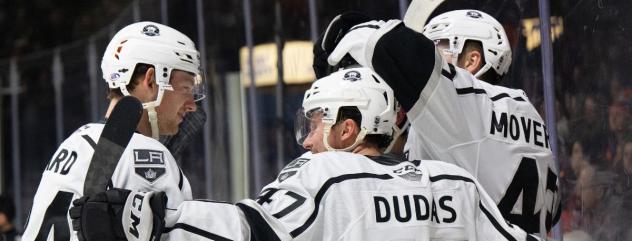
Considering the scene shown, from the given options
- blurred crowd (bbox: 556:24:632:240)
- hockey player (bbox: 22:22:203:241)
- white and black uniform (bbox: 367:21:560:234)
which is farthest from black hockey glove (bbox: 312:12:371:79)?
blurred crowd (bbox: 556:24:632:240)

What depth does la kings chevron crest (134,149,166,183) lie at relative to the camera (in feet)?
10.9

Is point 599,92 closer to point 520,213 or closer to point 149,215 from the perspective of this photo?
point 520,213

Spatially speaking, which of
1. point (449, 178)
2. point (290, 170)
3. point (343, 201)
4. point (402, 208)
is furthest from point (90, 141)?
point (449, 178)

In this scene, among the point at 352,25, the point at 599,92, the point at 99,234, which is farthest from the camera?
the point at 599,92

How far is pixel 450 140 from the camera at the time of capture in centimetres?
366

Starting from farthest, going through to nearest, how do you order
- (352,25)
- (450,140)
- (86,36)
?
(86,36), (352,25), (450,140)

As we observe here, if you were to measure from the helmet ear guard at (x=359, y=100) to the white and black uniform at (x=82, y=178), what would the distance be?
37 cm

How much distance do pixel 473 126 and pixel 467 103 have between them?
0.21ft

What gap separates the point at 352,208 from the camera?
3.34 m

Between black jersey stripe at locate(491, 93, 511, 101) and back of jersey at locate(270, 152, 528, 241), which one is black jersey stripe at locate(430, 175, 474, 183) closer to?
back of jersey at locate(270, 152, 528, 241)

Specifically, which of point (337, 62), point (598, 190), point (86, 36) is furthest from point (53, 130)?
point (337, 62)

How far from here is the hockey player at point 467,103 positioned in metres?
3.55

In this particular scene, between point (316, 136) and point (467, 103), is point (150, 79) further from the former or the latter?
point (467, 103)

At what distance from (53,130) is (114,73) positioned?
9.01m
